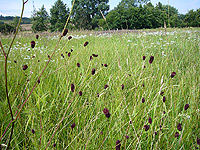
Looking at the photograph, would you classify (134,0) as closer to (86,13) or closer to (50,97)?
(86,13)

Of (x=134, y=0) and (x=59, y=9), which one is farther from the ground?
(x=134, y=0)

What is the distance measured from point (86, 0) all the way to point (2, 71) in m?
48.2

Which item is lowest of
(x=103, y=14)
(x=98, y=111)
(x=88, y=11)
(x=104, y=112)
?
(x=98, y=111)

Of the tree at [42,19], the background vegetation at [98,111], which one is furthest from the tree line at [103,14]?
the background vegetation at [98,111]

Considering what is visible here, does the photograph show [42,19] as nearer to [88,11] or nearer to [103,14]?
[103,14]

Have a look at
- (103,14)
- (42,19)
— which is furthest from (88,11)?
(42,19)

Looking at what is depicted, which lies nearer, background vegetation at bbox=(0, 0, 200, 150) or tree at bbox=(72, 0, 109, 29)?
A: background vegetation at bbox=(0, 0, 200, 150)

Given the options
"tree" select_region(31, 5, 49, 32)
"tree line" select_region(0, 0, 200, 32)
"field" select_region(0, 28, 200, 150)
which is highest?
"tree line" select_region(0, 0, 200, 32)

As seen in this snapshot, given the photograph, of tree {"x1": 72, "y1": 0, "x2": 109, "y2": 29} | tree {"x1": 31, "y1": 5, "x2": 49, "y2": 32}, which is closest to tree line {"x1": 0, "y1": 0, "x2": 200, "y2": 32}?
tree {"x1": 72, "y1": 0, "x2": 109, "y2": 29}

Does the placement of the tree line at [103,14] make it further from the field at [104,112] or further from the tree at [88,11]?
the field at [104,112]

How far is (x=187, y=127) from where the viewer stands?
1.04 metres

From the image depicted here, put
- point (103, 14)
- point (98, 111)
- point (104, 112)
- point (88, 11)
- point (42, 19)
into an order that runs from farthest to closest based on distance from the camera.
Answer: point (88, 11), point (103, 14), point (42, 19), point (98, 111), point (104, 112)

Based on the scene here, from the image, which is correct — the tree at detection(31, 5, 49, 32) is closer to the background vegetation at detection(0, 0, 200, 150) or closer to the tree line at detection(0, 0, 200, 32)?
the background vegetation at detection(0, 0, 200, 150)

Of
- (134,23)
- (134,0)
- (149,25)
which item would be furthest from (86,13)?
(134,0)
